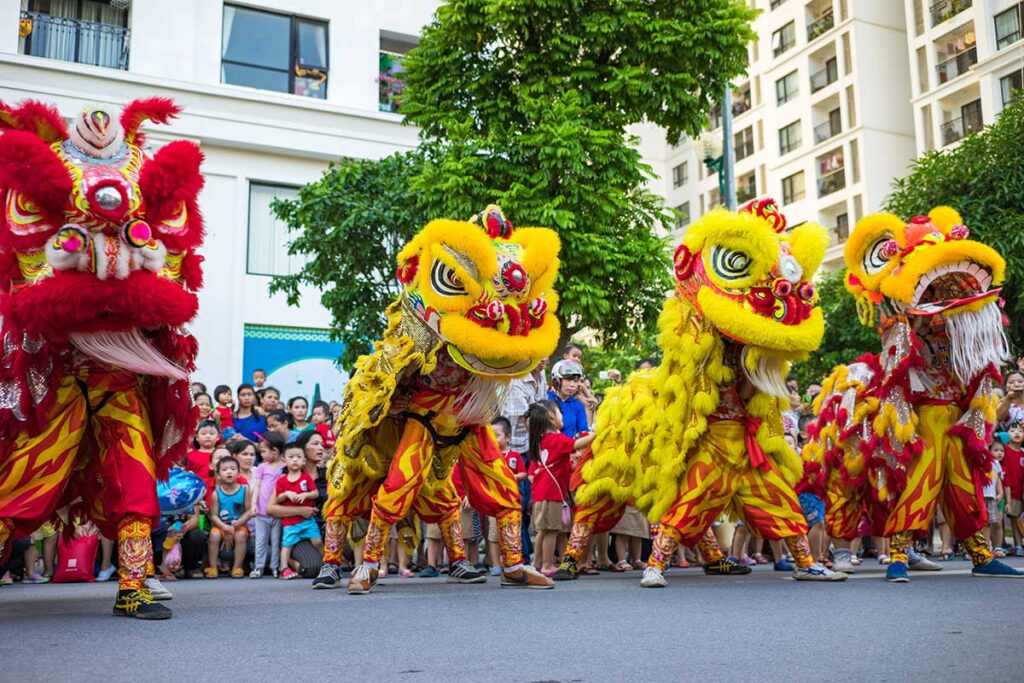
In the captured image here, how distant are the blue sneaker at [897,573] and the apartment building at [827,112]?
23178 mm

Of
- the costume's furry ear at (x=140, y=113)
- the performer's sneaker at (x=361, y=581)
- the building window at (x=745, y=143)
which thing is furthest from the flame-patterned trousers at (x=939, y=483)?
the building window at (x=745, y=143)

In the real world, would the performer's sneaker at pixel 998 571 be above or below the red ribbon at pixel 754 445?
below

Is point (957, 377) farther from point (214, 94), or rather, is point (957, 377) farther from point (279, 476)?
point (214, 94)

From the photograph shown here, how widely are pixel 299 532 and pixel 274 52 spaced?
11.6m

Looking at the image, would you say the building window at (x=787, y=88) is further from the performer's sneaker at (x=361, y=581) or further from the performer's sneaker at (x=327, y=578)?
the performer's sneaker at (x=361, y=581)

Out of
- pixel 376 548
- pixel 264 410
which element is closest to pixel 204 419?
pixel 264 410

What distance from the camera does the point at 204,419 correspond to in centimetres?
889

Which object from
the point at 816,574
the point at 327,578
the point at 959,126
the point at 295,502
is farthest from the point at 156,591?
the point at 959,126

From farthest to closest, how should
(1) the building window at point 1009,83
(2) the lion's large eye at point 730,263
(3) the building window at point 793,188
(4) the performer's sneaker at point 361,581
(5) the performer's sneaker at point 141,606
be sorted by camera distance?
(3) the building window at point 793,188
(1) the building window at point 1009,83
(2) the lion's large eye at point 730,263
(4) the performer's sneaker at point 361,581
(5) the performer's sneaker at point 141,606

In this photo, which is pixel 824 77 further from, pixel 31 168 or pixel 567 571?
pixel 31 168

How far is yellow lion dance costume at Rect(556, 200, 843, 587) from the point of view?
5707mm

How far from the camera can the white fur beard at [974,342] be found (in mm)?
5820

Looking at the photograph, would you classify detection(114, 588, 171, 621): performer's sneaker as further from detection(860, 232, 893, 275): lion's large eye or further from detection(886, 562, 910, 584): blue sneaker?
detection(860, 232, 893, 275): lion's large eye

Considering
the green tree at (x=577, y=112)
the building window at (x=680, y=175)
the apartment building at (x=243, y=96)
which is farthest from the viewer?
the building window at (x=680, y=175)
